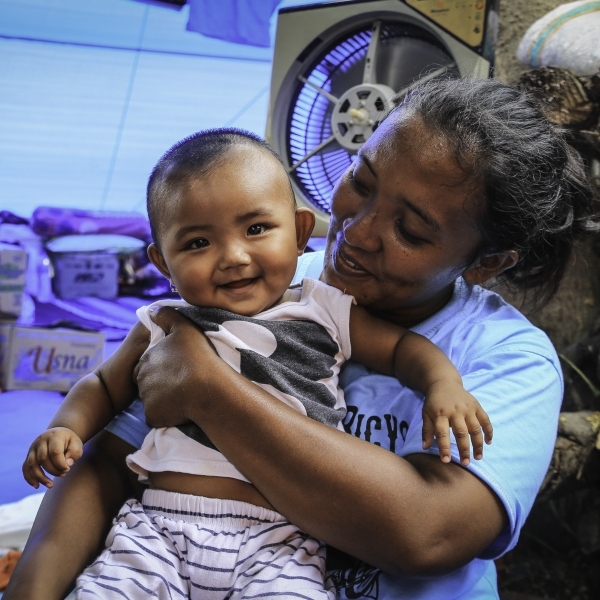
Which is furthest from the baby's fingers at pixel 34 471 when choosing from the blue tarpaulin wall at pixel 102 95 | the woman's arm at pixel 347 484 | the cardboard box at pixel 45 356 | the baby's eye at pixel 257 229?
the blue tarpaulin wall at pixel 102 95

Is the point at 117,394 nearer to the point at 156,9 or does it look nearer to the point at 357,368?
the point at 357,368

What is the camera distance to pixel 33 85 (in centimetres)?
406

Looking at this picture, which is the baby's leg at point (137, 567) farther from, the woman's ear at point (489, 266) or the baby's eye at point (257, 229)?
the woman's ear at point (489, 266)

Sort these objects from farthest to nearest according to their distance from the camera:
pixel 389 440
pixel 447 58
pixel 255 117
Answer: pixel 255 117, pixel 447 58, pixel 389 440

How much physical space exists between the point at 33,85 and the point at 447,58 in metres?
2.57

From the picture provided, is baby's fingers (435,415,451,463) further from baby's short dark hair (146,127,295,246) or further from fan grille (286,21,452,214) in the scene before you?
fan grille (286,21,452,214)

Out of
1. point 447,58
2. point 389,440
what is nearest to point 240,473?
point 389,440

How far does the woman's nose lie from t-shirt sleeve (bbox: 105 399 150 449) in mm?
570

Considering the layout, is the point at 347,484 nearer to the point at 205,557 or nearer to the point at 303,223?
the point at 205,557

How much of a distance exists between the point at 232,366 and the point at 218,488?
218mm

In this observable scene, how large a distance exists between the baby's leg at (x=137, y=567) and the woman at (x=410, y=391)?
0.13 meters

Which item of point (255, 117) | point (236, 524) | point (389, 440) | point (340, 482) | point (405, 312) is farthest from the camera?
point (255, 117)

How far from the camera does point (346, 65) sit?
298 centimetres

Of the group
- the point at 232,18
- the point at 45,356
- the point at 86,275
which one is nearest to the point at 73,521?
the point at 45,356
